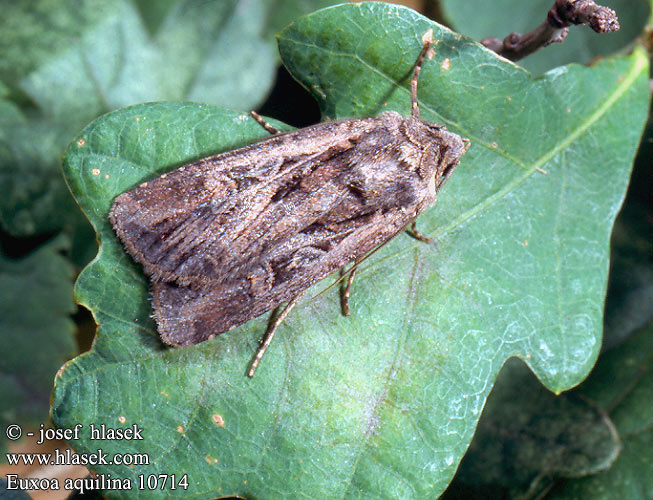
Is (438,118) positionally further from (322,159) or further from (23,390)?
(23,390)

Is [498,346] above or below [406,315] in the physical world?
below

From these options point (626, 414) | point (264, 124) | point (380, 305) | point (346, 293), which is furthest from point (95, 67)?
point (626, 414)

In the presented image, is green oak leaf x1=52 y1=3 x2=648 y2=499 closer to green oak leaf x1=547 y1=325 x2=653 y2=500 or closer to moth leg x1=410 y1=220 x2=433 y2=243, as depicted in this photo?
moth leg x1=410 y1=220 x2=433 y2=243

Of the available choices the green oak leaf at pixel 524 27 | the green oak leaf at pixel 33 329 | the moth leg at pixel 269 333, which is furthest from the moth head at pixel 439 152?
the green oak leaf at pixel 33 329

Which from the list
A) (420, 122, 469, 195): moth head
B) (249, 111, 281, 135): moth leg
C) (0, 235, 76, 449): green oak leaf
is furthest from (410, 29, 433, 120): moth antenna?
(0, 235, 76, 449): green oak leaf

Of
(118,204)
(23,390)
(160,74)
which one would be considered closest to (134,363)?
(118,204)

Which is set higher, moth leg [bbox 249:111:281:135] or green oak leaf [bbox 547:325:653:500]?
moth leg [bbox 249:111:281:135]

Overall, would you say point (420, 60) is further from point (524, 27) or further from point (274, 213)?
point (524, 27)
